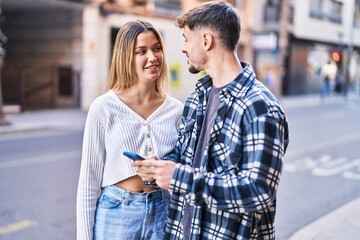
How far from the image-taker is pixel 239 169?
66.9 inches

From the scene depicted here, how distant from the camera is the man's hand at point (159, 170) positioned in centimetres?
171

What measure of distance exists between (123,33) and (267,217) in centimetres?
111

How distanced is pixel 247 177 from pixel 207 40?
58 centimetres

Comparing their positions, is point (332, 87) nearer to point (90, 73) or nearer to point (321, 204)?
point (90, 73)

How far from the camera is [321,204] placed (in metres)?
6.31

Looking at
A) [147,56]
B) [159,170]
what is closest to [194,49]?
[147,56]

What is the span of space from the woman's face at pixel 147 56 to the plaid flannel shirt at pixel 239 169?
0.48 m

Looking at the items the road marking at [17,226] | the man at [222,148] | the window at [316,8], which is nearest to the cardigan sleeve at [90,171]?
the man at [222,148]

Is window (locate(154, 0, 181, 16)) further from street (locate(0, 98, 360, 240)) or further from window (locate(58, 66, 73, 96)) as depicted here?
street (locate(0, 98, 360, 240))

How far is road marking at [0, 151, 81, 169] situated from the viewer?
320 inches

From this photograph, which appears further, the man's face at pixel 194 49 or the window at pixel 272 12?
the window at pixel 272 12

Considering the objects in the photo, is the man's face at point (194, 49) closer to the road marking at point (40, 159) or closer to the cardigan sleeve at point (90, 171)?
the cardigan sleeve at point (90, 171)

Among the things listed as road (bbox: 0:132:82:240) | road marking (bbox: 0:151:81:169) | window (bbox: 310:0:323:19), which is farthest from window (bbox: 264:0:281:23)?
road marking (bbox: 0:151:81:169)

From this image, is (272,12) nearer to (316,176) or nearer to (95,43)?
(95,43)
